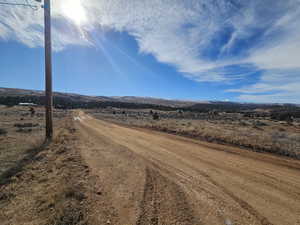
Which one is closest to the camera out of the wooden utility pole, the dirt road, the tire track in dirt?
the tire track in dirt

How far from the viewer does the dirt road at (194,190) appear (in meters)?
3.21

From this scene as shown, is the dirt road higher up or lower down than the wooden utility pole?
lower down

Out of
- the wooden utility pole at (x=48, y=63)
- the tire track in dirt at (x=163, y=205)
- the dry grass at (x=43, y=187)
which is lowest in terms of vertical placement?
the dry grass at (x=43, y=187)

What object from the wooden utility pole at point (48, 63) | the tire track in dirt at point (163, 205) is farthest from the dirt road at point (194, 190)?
the wooden utility pole at point (48, 63)

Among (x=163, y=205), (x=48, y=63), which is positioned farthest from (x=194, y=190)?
(x=48, y=63)

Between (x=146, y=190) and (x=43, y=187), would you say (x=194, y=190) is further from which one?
(x=43, y=187)

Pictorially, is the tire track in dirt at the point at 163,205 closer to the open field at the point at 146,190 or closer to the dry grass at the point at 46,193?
the open field at the point at 146,190

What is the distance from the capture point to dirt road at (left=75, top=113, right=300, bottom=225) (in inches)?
126

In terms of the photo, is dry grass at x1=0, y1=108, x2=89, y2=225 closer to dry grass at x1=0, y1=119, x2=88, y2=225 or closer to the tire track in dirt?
dry grass at x1=0, y1=119, x2=88, y2=225

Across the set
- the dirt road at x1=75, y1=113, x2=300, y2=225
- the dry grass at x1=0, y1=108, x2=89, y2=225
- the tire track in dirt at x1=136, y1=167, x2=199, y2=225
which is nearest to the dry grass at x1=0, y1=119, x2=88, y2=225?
the dry grass at x1=0, y1=108, x2=89, y2=225

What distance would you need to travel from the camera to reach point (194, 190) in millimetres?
4211

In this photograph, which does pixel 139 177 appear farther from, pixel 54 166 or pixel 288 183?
pixel 288 183

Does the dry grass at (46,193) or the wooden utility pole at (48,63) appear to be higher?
the wooden utility pole at (48,63)

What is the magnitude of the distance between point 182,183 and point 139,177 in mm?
1323
